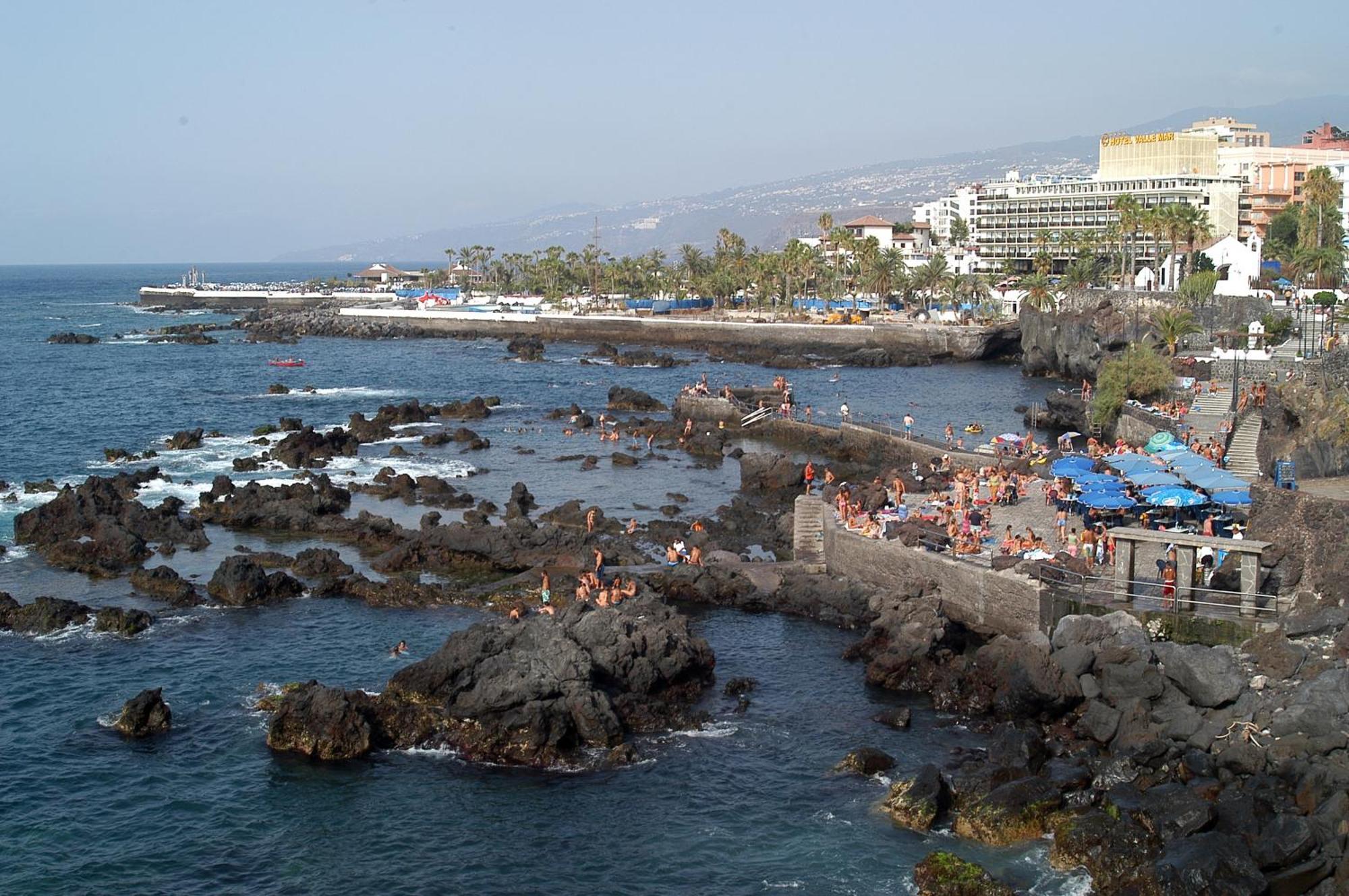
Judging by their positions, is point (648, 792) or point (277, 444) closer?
point (648, 792)

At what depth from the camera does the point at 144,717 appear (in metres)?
24.0

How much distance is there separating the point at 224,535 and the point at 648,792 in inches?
894

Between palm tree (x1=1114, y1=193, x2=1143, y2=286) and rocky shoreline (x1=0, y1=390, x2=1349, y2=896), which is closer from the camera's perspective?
rocky shoreline (x1=0, y1=390, x2=1349, y2=896)

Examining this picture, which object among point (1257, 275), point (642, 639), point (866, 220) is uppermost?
point (866, 220)

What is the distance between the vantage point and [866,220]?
161750mm

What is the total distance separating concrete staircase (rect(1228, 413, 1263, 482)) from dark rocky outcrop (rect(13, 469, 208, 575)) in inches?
1165

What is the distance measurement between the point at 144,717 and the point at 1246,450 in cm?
2976

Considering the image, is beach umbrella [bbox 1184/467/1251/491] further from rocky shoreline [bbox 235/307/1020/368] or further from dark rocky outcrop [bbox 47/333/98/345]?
dark rocky outcrop [bbox 47/333/98/345]

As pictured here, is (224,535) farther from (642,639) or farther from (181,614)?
(642,639)

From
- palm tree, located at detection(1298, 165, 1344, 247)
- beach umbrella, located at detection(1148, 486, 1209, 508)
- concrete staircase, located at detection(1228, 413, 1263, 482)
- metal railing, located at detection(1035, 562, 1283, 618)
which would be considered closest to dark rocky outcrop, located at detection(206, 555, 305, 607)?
metal railing, located at detection(1035, 562, 1283, 618)

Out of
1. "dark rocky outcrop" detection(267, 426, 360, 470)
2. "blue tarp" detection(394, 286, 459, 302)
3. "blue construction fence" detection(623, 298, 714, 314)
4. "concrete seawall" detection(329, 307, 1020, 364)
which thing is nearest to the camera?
"dark rocky outcrop" detection(267, 426, 360, 470)

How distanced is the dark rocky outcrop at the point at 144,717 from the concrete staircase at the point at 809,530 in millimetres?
16666

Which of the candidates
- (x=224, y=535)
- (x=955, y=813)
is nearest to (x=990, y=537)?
(x=955, y=813)

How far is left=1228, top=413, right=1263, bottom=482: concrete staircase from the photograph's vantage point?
33906mm
